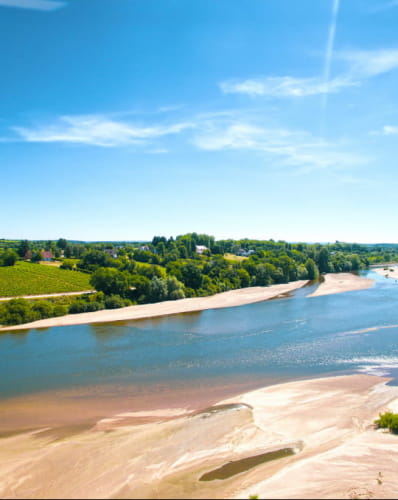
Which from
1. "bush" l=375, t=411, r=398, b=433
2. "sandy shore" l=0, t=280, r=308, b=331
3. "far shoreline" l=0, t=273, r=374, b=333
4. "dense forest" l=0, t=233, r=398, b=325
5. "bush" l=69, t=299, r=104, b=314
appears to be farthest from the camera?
"bush" l=69, t=299, r=104, b=314

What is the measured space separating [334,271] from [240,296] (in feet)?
168

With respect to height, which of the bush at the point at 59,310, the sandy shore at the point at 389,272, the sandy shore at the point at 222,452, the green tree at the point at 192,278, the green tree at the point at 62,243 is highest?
the green tree at the point at 62,243

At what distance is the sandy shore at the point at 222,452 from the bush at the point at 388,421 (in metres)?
0.57

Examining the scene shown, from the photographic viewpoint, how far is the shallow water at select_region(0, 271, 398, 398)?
2298 cm

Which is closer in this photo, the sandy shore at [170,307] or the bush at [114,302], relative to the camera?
the sandy shore at [170,307]

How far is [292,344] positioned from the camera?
29.7 meters

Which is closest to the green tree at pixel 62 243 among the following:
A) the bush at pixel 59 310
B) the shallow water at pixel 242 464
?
the bush at pixel 59 310

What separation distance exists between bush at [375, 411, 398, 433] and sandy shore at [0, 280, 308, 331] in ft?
101

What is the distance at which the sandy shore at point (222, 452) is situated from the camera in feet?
36.5

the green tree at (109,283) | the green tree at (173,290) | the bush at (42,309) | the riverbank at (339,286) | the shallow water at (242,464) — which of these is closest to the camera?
the shallow water at (242,464)

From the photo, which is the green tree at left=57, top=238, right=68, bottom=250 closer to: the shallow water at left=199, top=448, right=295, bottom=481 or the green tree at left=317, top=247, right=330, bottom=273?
the green tree at left=317, top=247, right=330, bottom=273

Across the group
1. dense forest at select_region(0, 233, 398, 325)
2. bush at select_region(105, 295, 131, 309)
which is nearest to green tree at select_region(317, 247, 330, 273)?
dense forest at select_region(0, 233, 398, 325)

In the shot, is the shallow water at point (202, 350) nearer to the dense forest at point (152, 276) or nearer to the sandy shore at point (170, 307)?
the sandy shore at point (170, 307)

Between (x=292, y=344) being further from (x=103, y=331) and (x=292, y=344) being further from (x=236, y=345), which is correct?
(x=103, y=331)
